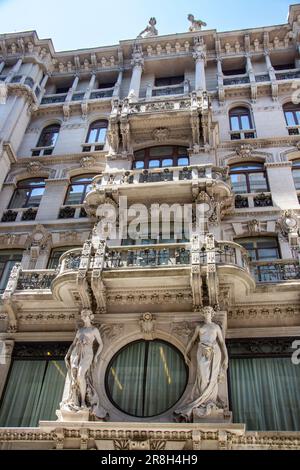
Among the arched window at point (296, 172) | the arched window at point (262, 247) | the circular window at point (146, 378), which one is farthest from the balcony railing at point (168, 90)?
the circular window at point (146, 378)

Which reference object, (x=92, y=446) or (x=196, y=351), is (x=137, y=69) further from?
(x=92, y=446)

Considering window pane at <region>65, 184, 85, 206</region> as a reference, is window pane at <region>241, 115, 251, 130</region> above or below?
→ above

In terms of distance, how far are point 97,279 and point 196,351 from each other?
146 inches

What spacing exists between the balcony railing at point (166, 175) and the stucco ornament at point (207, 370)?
657 centimetres

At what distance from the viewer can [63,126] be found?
86.3 feet

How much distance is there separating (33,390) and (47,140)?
600 inches

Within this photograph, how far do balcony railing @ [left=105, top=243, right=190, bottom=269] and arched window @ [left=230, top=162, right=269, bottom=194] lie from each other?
638cm

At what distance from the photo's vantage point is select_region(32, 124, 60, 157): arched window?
25.0m

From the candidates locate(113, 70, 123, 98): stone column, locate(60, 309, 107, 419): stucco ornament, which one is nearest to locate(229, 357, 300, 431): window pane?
locate(60, 309, 107, 419): stucco ornament

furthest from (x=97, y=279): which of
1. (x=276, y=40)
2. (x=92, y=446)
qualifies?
(x=276, y=40)

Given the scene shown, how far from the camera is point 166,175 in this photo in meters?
19.2

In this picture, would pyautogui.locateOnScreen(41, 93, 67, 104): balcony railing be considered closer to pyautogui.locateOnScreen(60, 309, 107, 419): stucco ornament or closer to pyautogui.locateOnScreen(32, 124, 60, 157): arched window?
pyautogui.locateOnScreen(32, 124, 60, 157): arched window

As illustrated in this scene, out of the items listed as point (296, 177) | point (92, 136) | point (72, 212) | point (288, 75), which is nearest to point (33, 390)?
point (72, 212)

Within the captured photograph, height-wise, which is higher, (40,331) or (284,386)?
(40,331)
